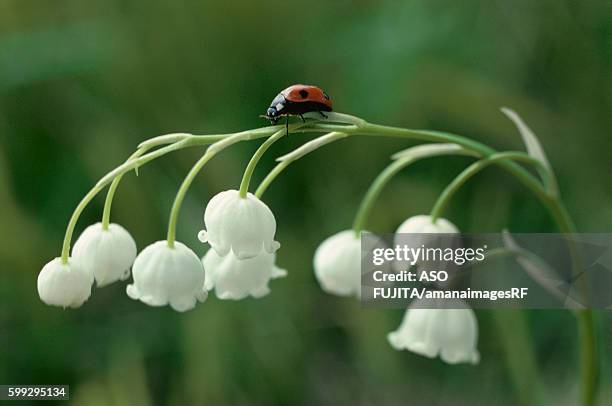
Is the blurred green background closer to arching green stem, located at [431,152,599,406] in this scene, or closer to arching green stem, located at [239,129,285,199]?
arching green stem, located at [431,152,599,406]

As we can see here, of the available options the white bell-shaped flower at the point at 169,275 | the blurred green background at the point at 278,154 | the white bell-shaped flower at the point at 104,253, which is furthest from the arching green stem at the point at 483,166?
the blurred green background at the point at 278,154

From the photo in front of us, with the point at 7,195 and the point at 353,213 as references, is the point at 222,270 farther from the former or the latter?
the point at 7,195

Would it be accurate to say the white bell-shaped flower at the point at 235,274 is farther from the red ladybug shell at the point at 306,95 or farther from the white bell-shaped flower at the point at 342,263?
the red ladybug shell at the point at 306,95

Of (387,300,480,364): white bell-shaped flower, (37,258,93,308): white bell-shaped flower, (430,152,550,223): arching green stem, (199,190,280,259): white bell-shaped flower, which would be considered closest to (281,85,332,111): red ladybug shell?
(199,190,280,259): white bell-shaped flower

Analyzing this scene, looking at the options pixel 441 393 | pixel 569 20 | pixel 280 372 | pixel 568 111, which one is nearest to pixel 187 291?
pixel 280 372

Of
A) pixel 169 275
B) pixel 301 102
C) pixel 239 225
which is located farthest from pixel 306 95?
pixel 169 275

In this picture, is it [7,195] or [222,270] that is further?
[7,195]
